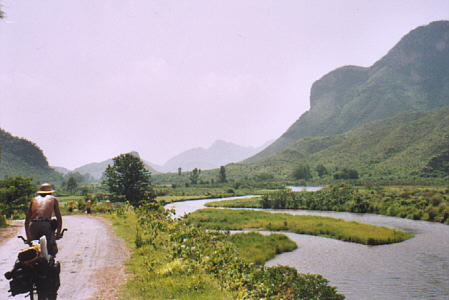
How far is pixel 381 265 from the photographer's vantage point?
25.6 metres

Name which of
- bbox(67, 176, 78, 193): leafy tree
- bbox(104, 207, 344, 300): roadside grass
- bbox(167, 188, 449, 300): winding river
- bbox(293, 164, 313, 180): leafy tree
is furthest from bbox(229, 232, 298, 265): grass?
bbox(293, 164, 313, 180): leafy tree

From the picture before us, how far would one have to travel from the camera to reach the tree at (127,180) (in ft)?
141

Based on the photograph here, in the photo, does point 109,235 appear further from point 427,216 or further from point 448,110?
point 448,110

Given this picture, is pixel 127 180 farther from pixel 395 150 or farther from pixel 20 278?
pixel 395 150

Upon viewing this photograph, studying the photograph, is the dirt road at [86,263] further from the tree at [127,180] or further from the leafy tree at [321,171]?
the leafy tree at [321,171]

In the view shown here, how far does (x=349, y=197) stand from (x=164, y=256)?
6647cm

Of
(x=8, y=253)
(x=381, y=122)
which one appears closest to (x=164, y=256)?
(x=8, y=253)

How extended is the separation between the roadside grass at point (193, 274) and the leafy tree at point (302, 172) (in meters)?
157

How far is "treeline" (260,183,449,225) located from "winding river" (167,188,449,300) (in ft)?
43.0

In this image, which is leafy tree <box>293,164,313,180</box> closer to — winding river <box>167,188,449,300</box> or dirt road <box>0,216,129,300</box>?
winding river <box>167,188,449,300</box>

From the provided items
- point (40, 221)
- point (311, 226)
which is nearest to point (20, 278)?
point (40, 221)

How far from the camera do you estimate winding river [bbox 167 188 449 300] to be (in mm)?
20234

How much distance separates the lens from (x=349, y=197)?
2879 inches

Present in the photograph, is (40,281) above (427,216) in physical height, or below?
above
